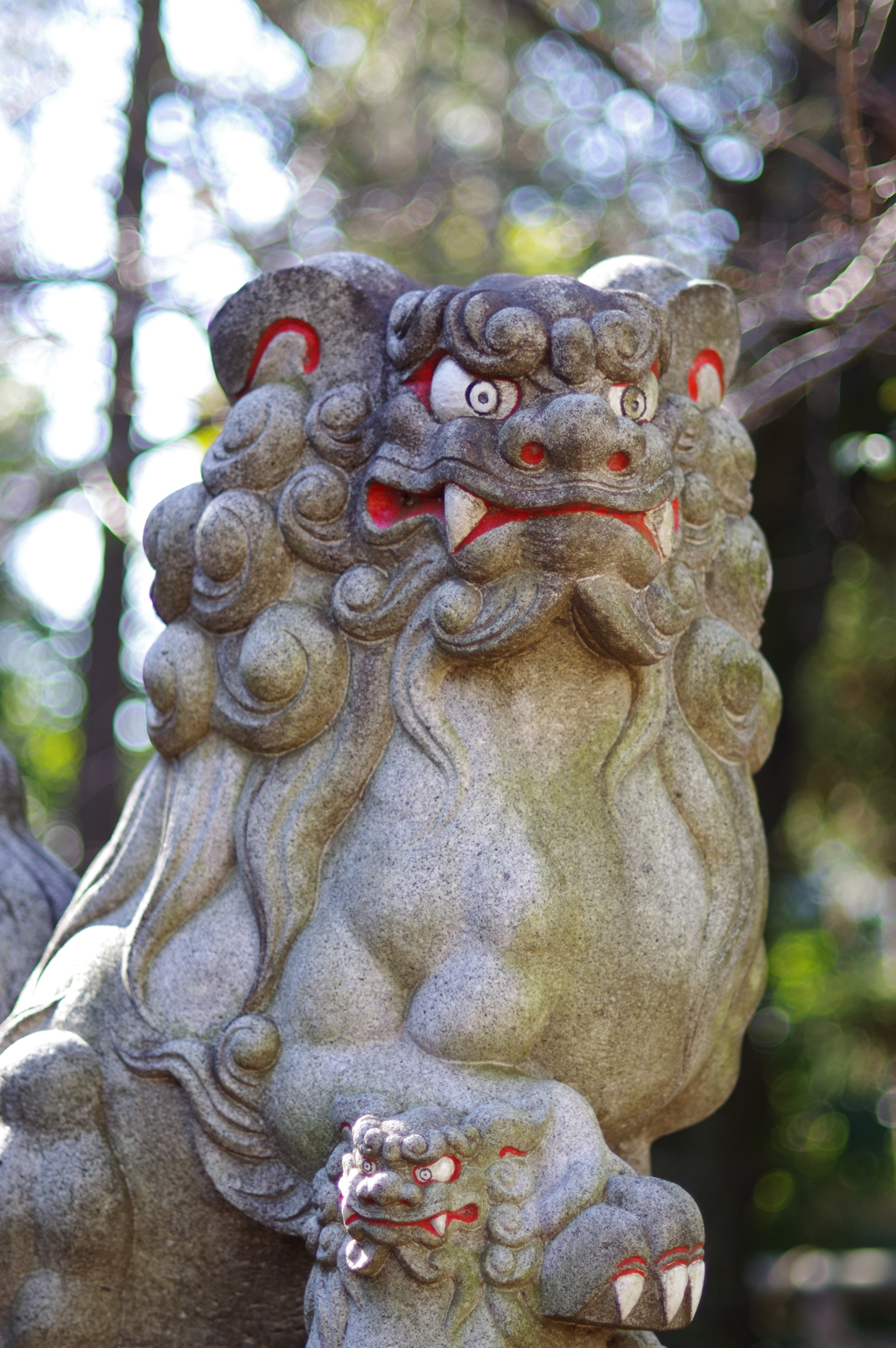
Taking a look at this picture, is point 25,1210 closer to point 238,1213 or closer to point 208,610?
point 238,1213

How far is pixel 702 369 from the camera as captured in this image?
2.44m

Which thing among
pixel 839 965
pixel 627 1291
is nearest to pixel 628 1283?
pixel 627 1291

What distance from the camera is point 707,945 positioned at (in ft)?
7.16

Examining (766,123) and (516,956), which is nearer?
(516,956)

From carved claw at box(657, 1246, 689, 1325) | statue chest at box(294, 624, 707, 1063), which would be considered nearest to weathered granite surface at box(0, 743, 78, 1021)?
statue chest at box(294, 624, 707, 1063)

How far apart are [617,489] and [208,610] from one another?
0.71 metres

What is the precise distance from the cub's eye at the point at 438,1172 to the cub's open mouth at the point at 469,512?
877 millimetres

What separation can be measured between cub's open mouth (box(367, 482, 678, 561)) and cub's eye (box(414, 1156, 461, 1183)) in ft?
2.88

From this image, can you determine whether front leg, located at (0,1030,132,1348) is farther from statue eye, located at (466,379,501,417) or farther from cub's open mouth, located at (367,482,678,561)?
statue eye, located at (466,379,501,417)

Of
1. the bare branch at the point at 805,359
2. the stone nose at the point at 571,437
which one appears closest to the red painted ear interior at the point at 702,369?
the stone nose at the point at 571,437

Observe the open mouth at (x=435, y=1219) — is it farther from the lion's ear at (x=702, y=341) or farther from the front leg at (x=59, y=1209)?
the lion's ear at (x=702, y=341)

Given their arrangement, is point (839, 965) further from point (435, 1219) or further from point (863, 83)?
point (435, 1219)

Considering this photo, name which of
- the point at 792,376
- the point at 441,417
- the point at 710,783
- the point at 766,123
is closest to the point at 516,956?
the point at 710,783

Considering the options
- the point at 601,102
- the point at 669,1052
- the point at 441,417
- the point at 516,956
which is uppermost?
the point at 601,102
